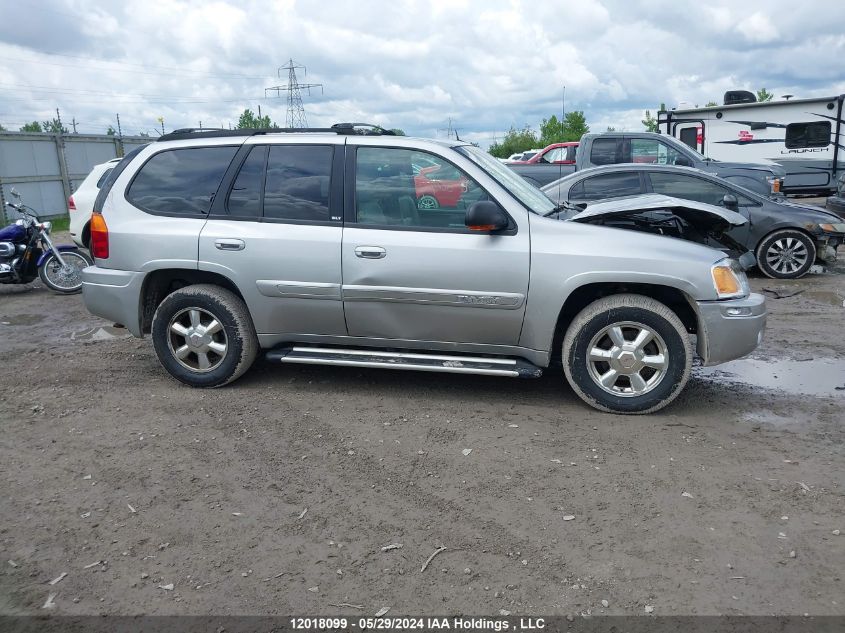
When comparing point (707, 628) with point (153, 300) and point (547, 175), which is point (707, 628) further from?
point (547, 175)

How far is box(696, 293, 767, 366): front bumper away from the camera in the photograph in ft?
15.3

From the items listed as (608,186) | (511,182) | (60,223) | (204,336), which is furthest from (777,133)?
(60,223)

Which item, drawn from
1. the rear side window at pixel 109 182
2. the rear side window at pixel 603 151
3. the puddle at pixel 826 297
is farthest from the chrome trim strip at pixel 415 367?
the rear side window at pixel 603 151

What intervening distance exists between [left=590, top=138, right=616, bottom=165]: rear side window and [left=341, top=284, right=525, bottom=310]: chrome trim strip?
850cm

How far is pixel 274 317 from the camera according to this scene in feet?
17.1

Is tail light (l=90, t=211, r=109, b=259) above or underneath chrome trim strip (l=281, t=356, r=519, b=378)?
above

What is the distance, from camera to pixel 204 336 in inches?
211

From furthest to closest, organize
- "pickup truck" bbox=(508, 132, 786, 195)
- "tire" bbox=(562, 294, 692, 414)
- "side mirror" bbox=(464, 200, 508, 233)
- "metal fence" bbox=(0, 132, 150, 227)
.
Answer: "metal fence" bbox=(0, 132, 150, 227), "pickup truck" bbox=(508, 132, 786, 195), "tire" bbox=(562, 294, 692, 414), "side mirror" bbox=(464, 200, 508, 233)

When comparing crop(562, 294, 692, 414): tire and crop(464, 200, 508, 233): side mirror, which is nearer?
crop(464, 200, 508, 233): side mirror

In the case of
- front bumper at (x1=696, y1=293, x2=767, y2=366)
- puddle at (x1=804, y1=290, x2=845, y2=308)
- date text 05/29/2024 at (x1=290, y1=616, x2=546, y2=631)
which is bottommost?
date text 05/29/2024 at (x1=290, y1=616, x2=546, y2=631)

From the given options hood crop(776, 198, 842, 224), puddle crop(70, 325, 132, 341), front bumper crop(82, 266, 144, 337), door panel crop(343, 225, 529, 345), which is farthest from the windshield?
hood crop(776, 198, 842, 224)

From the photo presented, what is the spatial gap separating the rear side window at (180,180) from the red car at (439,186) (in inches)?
58.5

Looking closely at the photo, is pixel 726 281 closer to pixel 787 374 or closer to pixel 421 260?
pixel 787 374

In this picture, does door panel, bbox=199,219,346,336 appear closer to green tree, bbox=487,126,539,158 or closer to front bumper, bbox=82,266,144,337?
front bumper, bbox=82,266,144,337
